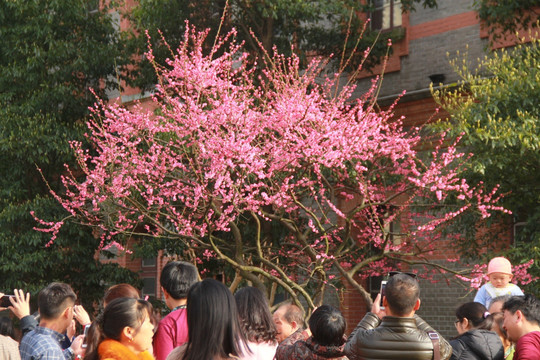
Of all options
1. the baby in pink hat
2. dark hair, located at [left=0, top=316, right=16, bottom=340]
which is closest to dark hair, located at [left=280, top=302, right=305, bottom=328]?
the baby in pink hat

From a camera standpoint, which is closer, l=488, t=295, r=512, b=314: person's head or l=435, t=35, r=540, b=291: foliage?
l=488, t=295, r=512, b=314: person's head

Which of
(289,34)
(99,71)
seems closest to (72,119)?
(99,71)

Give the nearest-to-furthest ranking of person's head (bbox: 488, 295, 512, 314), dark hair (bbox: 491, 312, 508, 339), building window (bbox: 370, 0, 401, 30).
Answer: dark hair (bbox: 491, 312, 508, 339) → person's head (bbox: 488, 295, 512, 314) → building window (bbox: 370, 0, 401, 30)

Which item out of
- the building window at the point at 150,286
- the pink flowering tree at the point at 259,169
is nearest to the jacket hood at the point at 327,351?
the pink flowering tree at the point at 259,169

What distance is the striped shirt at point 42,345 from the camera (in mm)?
6355

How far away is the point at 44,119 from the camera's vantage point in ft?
59.3

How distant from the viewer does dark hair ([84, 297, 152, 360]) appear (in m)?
5.07

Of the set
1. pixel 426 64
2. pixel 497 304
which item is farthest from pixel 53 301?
pixel 426 64

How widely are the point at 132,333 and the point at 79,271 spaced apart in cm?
1370

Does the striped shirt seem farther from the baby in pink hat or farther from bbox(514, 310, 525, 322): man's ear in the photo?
the baby in pink hat

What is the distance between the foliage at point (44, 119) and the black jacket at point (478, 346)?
1154 centimetres

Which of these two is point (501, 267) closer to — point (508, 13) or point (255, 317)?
point (255, 317)

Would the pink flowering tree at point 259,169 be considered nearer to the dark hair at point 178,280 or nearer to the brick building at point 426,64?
the brick building at point 426,64

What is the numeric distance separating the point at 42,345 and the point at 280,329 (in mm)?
1983
